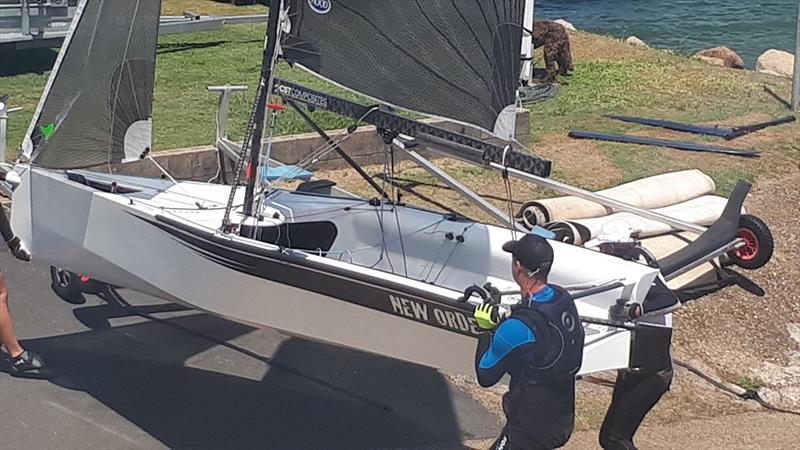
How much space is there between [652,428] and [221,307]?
3251mm

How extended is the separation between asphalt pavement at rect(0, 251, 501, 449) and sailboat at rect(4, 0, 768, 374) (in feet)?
1.45

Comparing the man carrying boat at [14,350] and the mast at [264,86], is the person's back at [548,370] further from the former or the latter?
the man carrying boat at [14,350]

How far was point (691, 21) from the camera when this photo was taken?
3459cm

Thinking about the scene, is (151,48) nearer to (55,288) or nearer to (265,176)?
(265,176)

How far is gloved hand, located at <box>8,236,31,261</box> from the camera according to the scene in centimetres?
798

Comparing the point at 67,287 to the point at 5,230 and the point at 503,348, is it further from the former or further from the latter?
the point at 503,348

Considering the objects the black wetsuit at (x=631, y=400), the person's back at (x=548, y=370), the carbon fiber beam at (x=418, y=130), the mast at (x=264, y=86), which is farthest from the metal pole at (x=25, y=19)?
the person's back at (x=548, y=370)

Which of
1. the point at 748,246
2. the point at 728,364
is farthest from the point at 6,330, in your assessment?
the point at 748,246

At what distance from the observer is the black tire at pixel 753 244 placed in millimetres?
10391

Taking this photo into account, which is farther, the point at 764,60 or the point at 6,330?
the point at 764,60

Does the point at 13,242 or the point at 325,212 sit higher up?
the point at 325,212

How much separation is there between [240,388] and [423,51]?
108 inches

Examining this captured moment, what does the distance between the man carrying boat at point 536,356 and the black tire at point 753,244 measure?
5.26 m

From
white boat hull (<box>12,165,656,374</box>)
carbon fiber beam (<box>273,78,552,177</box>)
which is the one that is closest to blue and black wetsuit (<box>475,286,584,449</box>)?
white boat hull (<box>12,165,656,374</box>)
